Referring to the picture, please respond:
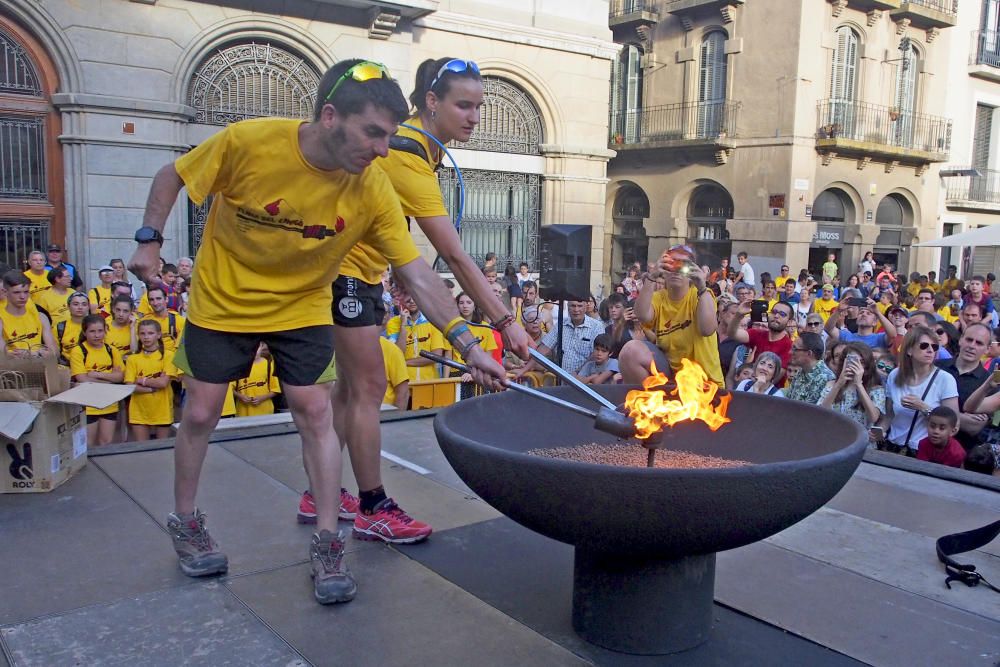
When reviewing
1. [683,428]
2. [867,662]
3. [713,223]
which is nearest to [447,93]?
[683,428]

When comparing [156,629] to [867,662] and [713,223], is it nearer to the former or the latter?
[867,662]

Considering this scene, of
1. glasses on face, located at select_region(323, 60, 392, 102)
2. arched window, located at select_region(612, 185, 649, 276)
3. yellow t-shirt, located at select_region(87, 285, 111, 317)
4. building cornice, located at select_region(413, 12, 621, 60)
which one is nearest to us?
glasses on face, located at select_region(323, 60, 392, 102)

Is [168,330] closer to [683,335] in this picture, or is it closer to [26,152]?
[683,335]

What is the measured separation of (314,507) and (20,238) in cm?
1007

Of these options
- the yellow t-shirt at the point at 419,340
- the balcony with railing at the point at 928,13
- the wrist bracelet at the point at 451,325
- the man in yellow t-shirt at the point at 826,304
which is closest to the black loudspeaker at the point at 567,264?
the yellow t-shirt at the point at 419,340

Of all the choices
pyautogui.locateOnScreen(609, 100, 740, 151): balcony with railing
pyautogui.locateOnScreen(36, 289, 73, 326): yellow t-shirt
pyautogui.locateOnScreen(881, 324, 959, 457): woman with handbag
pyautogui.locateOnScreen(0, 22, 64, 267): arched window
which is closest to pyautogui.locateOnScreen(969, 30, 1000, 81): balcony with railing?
pyautogui.locateOnScreen(609, 100, 740, 151): balcony with railing

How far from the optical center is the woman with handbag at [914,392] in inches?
207

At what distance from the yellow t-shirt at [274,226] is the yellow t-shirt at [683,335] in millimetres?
2529

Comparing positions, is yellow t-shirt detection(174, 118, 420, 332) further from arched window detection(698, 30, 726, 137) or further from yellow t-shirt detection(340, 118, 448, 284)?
arched window detection(698, 30, 726, 137)

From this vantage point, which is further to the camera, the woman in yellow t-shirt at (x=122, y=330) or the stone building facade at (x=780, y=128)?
the stone building facade at (x=780, y=128)

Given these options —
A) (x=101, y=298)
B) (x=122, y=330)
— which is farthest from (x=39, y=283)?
(x=122, y=330)

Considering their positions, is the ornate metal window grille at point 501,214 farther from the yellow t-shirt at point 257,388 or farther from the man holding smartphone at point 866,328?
the yellow t-shirt at point 257,388

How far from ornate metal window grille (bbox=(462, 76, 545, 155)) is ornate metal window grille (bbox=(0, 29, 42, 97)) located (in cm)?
650

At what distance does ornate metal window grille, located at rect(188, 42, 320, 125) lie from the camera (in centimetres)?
1236
